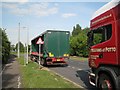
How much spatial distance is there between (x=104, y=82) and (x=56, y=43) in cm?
1401

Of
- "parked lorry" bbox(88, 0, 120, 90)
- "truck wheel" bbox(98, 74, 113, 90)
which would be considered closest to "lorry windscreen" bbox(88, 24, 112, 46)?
"parked lorry" bbox(88, 0, 120, 90)

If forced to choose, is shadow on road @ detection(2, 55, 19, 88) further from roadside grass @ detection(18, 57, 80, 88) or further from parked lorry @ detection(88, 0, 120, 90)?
parked lorry @ detection(88, 0, 120, 90)

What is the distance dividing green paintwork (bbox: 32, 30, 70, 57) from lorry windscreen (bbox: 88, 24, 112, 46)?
1198 cm

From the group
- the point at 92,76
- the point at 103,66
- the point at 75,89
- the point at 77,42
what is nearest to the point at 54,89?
the point at 75,89

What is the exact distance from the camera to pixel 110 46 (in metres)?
7.99

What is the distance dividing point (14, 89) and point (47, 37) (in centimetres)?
1218

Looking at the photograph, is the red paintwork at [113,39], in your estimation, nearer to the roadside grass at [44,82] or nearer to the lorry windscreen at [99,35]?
the lorry windscreen at [99,35]

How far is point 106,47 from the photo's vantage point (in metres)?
8.27

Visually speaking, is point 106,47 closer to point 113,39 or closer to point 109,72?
point 113,39

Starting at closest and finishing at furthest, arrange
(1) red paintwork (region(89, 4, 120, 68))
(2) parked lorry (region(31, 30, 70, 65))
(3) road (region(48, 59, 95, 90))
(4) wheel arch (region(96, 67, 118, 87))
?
(4) wheel arch (region(96, 67, 118, 87)) → (1) red paintwork (region(89, 4, 120, 68)) → (3) road (region(48, 59, 95, 90)) → (2) parked lorry (region(31, 30, 70, 65))

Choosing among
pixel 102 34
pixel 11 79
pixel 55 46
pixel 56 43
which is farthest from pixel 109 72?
pixel 56 43

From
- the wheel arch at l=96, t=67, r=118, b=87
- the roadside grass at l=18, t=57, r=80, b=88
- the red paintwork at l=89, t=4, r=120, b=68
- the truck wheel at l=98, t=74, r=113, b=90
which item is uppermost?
the red paintwork at l=89, t=4, r=120, b=68

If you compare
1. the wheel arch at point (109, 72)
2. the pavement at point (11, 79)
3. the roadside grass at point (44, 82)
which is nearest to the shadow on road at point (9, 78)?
the pavement at point (11, 79)

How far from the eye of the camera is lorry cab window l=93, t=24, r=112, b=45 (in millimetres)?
8258
